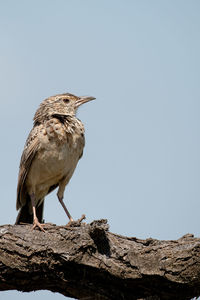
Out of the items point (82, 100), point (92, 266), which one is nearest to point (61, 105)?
point (82, 100)

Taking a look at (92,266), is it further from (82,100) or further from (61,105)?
(82,100)

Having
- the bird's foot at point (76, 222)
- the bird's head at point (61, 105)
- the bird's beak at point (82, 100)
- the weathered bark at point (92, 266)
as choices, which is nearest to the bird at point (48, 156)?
the bird's head at point (61, 105)

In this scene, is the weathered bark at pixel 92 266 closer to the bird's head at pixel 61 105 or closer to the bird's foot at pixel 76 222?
the bird's foot at pixel 76 222

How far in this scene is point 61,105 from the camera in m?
9.38

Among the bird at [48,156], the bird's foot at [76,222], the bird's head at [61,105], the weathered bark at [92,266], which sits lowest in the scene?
the weathered bark at [92,266]

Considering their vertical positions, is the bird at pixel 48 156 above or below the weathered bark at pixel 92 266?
above

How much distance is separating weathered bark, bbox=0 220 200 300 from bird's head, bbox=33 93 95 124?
141 inches

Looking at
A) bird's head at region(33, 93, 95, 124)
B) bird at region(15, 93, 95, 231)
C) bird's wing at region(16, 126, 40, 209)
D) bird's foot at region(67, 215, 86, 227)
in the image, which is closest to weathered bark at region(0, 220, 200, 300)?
bird's foot at region(67, 215, 86, 227)

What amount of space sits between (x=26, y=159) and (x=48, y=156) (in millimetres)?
495

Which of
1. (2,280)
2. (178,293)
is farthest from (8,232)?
(178,293)

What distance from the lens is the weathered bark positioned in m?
5.68

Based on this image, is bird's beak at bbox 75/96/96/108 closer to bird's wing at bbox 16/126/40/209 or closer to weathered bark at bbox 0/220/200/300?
bird's wing at bbox 16/126/40/209

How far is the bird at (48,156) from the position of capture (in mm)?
8406

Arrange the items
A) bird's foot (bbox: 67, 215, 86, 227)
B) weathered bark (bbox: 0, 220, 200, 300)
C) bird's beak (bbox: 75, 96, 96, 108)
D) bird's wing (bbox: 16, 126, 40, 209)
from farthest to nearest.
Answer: bird's beak (bbox: 75, 96, 96, 108) → bird's wing (bbox: 16, 126, 40, 209) → bird's foot (bbox: 67, 215, 86, 227) → weathered bark (bbox: 0, 220, 200, 300)
